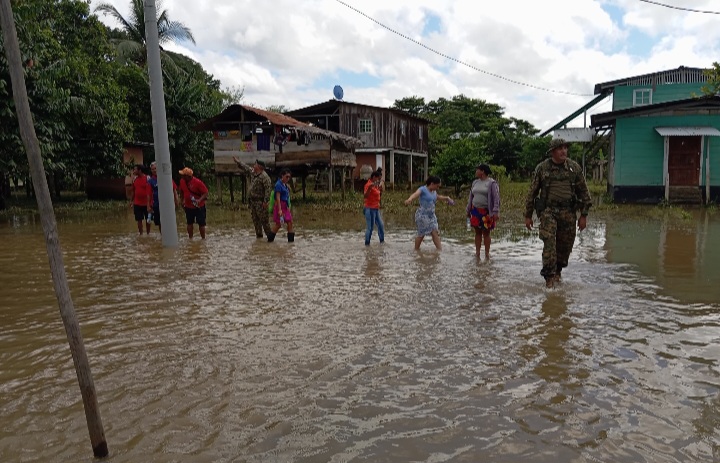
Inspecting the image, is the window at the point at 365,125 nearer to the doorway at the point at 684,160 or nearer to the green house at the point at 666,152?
the green house at the point at 666,152

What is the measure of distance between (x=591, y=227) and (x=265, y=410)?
12771mm

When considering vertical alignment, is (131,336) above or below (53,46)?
below

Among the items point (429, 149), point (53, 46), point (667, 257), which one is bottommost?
point (667, 257)

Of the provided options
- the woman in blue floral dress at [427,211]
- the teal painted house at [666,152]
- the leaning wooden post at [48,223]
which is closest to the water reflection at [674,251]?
the woman in blue floral dress at [427,211]

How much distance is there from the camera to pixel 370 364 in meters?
4.38

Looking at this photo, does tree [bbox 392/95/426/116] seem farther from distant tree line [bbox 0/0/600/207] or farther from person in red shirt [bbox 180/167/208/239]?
person in red shirt [bbox 180/167/208/239]

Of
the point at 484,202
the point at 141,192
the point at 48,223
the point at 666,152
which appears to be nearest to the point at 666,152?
the point at 666,152

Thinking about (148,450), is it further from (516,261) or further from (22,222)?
(22,222)

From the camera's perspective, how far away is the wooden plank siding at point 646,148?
69.5ft

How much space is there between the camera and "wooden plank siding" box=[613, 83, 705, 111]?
29672mm

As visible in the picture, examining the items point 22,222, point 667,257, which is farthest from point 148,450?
point 22,222

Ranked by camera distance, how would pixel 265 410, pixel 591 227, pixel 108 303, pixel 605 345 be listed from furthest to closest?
pixel 591 227 → pixel 108 303 → pixel 605 345 → pixel 265 410

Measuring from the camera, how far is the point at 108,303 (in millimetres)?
6461

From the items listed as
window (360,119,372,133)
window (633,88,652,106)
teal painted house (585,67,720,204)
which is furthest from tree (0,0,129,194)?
window (633,88,652,106)
